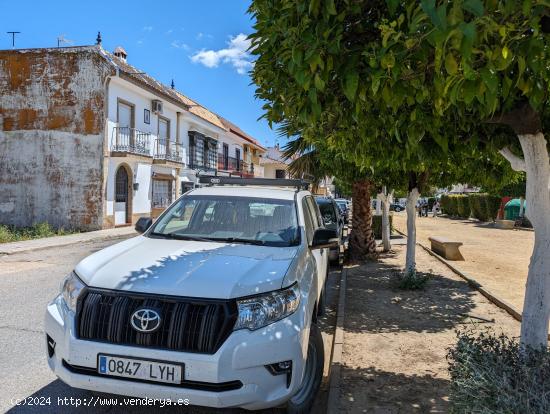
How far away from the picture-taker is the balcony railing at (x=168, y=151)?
24.0m

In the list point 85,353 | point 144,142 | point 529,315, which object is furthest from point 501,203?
point 85,353

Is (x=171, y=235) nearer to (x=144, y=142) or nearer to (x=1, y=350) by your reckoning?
(x=1, y=350)

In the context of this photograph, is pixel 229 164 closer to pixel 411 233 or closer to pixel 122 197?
pixel 122 197

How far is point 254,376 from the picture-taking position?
2709 mm

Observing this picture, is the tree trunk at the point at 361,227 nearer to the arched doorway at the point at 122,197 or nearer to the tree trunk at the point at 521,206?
the arched doorway at the point at 122,197

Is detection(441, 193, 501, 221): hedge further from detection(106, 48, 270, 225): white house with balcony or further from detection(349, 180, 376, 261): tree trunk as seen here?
detection(349, 180, 376, 261): tree trunk

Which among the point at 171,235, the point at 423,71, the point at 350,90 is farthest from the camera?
the point at 171,235

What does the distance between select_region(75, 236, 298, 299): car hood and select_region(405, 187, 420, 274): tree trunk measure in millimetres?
5442

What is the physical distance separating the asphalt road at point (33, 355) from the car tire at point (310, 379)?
453mm

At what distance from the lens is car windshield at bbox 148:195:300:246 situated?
4.12m

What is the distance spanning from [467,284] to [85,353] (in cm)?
781

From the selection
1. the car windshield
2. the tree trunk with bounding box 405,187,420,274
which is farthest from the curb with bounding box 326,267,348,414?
the tree trunk with bounding box 405,187,420,274

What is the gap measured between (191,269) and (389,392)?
2.14 metres

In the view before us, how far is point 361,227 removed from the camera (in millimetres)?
11484
